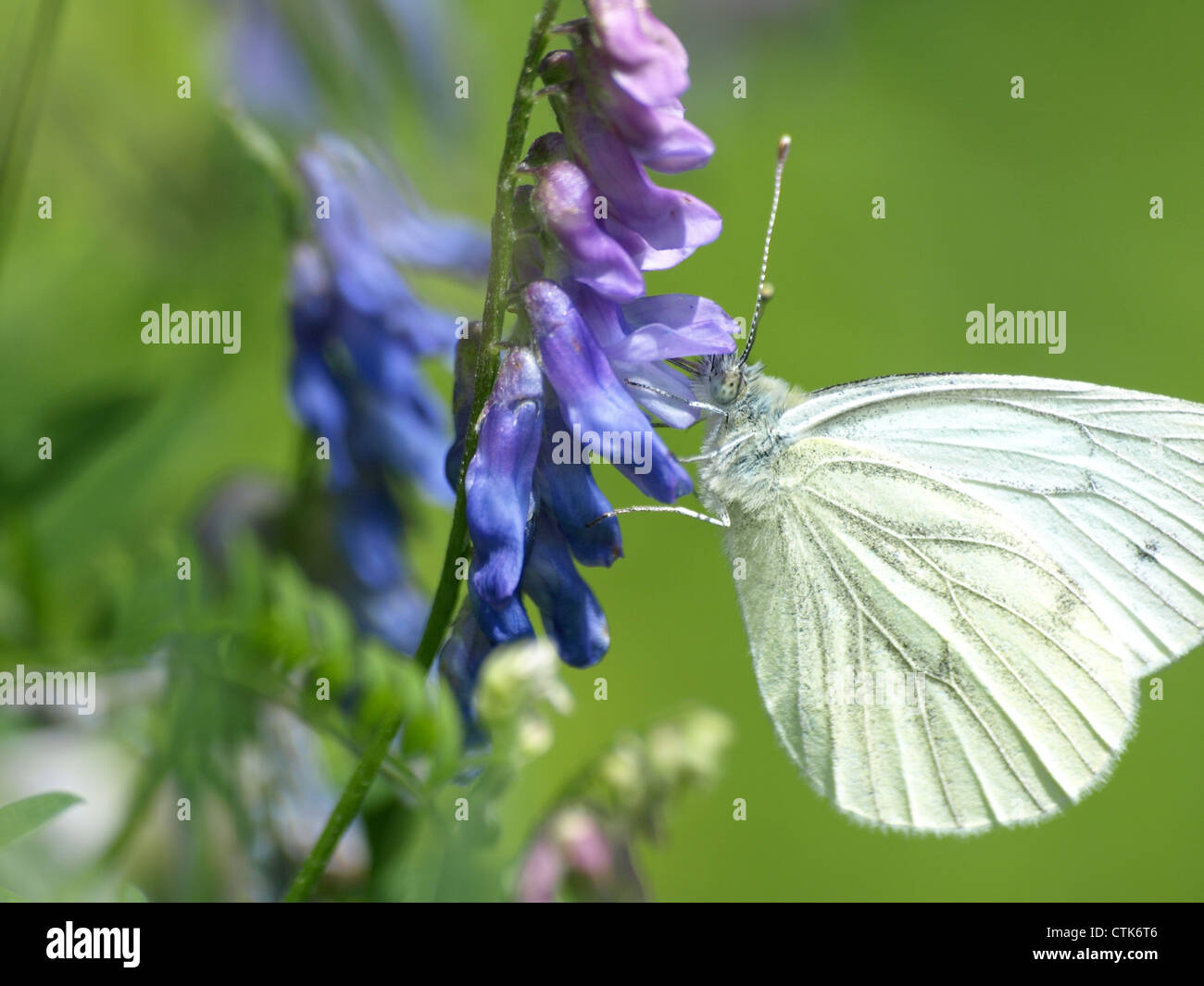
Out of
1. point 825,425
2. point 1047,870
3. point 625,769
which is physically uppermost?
point 825,425

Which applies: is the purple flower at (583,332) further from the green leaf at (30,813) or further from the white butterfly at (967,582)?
the white butterfly at (967,582)

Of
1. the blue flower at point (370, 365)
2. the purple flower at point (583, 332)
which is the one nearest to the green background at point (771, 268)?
the blue flower at point (370, 365)

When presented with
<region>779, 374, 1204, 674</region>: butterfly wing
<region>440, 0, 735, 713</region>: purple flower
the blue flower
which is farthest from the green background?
<region>779, 374, 1204, 674</region>: butterfly wing

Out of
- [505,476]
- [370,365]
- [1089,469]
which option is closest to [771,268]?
[1089,469]

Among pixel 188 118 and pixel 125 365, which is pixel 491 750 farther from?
pixel 188 118

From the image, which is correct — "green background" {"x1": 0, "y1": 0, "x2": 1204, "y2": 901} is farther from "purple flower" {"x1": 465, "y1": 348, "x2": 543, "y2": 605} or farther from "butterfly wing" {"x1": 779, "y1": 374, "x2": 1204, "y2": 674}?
"butterfly wing" {"x1": 779, "y1": 374, "x2": 1204, "y2": 674}
